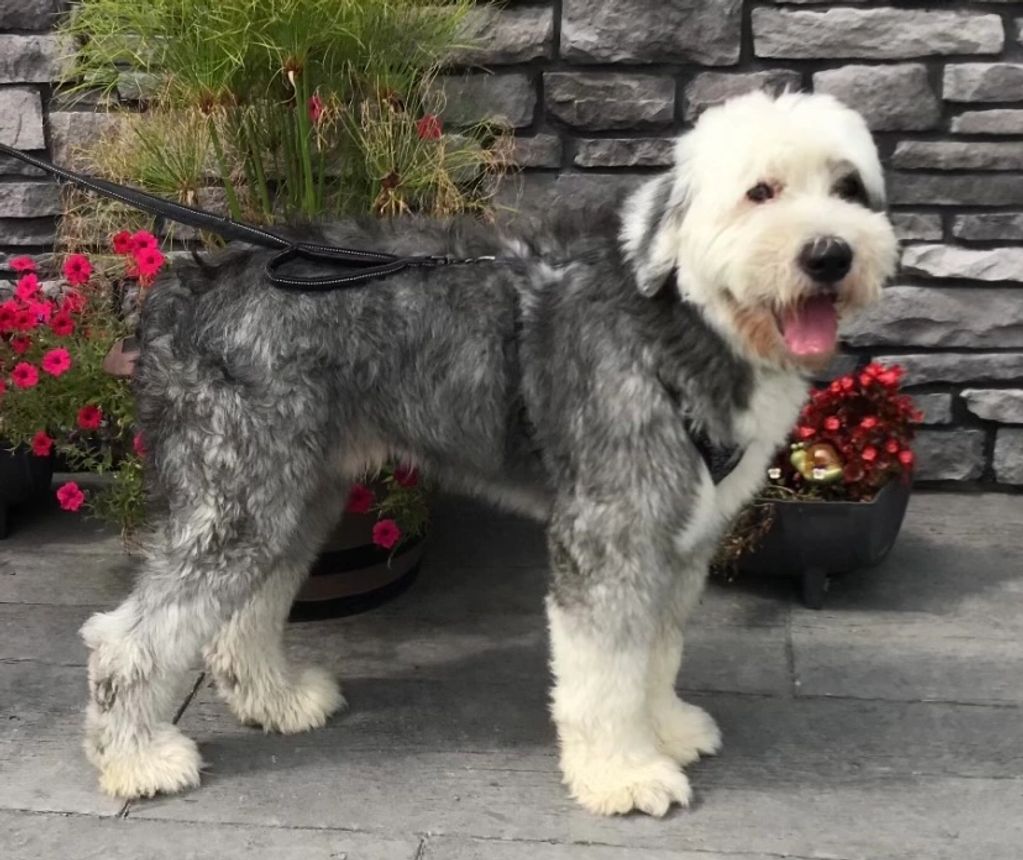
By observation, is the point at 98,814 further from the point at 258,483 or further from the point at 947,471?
the point at 947,471

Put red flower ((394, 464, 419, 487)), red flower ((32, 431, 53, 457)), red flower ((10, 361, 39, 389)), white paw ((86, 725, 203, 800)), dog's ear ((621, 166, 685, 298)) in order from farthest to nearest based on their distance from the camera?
red flower ((32, 431, 53, 457)) < red flower ((10, 361, 39, 389)) < red flower ((394, 464, 419, 487)) < white paw ((86, 725, 203, 800)) < dog's ear ((621, 166, 685, 298))

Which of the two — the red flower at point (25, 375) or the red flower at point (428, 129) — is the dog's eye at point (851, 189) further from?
the red flower at point (25, 375)

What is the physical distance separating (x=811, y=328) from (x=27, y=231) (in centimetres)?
354

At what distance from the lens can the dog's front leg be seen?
9.80 feet

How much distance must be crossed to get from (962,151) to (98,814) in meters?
3.70

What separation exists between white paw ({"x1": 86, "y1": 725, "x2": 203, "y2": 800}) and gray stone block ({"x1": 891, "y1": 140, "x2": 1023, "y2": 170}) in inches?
129

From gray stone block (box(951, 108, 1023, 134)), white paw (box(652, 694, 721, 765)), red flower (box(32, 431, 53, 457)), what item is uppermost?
gray stone block (box(951, 108, 1023, 134))

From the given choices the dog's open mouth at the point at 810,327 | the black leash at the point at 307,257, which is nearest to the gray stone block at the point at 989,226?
the dog's open mouth at the point at 810,327

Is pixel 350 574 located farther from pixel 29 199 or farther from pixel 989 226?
pixel 989 226

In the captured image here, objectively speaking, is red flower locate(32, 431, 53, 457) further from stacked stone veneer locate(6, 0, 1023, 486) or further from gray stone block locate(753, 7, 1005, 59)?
gray stone block locate(753, 7, 1005, 59)

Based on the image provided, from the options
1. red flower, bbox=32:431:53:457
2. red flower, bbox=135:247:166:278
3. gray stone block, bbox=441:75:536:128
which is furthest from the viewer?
gray stone block, bbox=441:75:536:128

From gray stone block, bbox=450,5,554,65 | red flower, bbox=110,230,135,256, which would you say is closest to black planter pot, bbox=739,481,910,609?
gray stone block, bbox=450,5,554,65

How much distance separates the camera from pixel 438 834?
3.09 meters

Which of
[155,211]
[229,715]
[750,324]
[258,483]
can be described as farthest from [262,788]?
[750,324]
